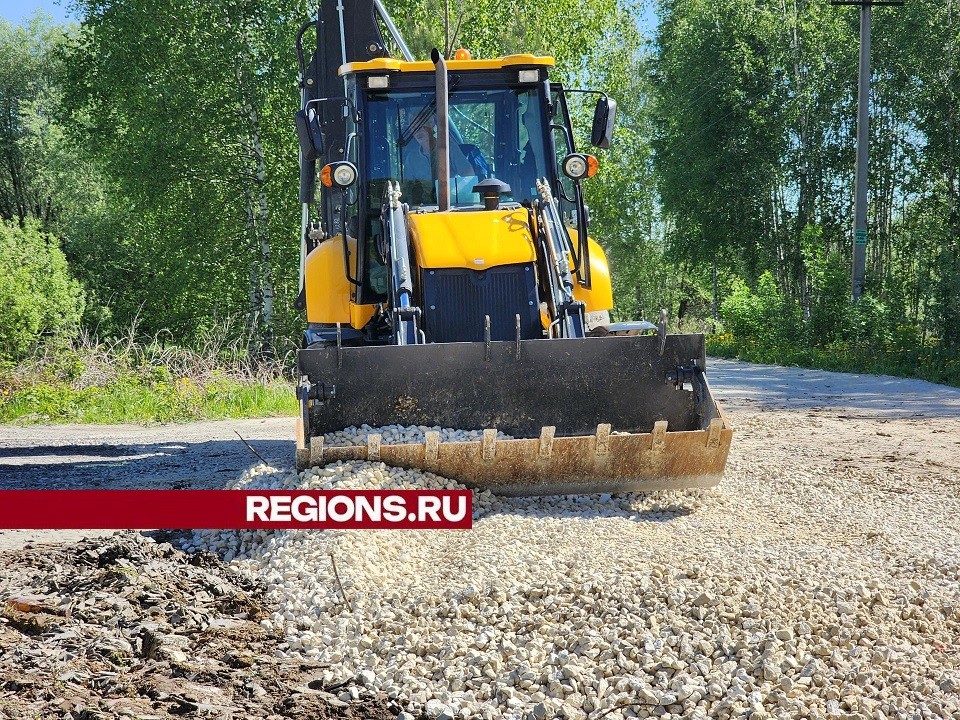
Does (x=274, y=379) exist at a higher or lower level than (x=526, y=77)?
lower

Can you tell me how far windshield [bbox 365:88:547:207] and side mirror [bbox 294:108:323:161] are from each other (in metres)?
0.42

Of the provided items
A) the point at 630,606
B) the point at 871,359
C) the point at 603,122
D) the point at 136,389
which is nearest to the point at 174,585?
the point at 630,606

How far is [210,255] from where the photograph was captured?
70.0 ft

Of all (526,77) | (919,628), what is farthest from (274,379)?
(919,628)

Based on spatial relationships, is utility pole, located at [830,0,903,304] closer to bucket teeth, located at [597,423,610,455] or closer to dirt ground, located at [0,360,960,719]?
dirt ground, located at [0,360,960,719]

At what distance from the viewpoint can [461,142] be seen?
306 inches

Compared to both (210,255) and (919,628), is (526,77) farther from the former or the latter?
(210,255)

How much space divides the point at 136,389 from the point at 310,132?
275 inches

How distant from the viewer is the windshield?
775 cm

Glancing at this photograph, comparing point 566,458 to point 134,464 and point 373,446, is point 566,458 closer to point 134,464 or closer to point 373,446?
point 373,446

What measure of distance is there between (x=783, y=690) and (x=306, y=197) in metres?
6.87

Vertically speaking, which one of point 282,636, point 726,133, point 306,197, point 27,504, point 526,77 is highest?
point 726,133

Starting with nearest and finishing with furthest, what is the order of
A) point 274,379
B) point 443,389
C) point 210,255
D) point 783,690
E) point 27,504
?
1. point 783,690
2. point 27,504
3. point 443,389
4. point 274,379
5. point 210,255

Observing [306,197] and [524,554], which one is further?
[306,197]
